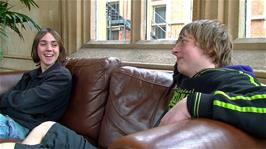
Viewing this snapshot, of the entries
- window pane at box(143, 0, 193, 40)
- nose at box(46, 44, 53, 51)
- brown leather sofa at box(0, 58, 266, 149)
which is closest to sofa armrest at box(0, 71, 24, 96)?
brown leather sofa at box(0, 58, 266, 149)

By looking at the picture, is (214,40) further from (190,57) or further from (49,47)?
(49,47)

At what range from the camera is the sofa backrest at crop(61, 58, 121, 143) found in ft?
6.51

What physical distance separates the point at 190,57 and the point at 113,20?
194 centimetres

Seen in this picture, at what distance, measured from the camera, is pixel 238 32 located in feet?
6.69

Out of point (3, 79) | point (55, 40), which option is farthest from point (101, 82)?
point (3, 79)

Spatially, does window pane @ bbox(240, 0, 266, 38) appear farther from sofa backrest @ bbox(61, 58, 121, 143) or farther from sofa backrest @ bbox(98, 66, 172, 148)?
sofa backrest @ bbox(61, 58, 121, 143)

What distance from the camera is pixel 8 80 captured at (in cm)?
246

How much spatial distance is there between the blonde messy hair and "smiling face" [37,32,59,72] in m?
1.21

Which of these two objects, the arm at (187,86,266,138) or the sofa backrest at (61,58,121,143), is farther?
the sofa backrest at (61,58,121,143)

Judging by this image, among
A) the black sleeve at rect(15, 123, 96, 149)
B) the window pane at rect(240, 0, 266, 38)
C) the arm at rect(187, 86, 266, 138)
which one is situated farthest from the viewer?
the window pane at rect(240, 0, 266, 38)

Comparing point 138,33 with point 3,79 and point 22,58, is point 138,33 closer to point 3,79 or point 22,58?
point 3,79

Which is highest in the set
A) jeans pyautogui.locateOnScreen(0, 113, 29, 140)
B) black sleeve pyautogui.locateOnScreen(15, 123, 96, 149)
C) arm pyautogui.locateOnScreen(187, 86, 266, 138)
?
arm pyautogui.locateOnScreen(187, 86, 266, 138)

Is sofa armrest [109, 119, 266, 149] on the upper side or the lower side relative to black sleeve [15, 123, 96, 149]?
upper

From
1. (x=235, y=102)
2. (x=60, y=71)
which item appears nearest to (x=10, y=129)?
(x=60, y=71)
